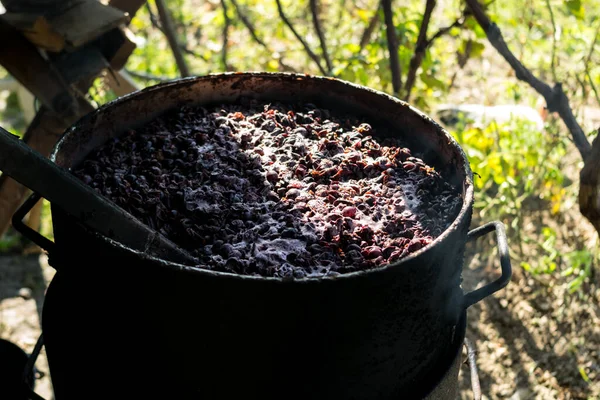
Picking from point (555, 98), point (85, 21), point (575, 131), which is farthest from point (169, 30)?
point (575, 131)

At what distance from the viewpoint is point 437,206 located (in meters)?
2.13

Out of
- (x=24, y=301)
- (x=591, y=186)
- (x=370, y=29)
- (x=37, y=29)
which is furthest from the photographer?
(x=370, y=29)

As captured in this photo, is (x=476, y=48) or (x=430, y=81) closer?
(x=430, y=81)

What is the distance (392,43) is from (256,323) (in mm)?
2360

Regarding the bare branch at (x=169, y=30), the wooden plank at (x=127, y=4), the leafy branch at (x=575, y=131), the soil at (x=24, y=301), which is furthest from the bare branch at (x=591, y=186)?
the soil at (x=24, y=301)

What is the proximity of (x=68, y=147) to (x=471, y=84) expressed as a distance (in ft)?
13.6

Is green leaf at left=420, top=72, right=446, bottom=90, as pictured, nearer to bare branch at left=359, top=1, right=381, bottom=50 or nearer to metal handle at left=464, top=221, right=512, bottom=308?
bare branch at left=359, top=1, right=381, bottom=50

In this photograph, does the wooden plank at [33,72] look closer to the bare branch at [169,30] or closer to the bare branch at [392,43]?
the bare branch at [169,30]

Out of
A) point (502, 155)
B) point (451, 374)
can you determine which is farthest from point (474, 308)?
point (451, 374)

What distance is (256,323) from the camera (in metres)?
1.62

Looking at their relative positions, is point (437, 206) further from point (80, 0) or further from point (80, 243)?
point (80, 0)

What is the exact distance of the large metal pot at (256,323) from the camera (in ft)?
5.25

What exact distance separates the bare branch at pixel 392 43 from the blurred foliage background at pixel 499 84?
0.09 metres

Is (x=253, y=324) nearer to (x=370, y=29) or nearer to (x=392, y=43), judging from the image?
(x=392, y=43)
